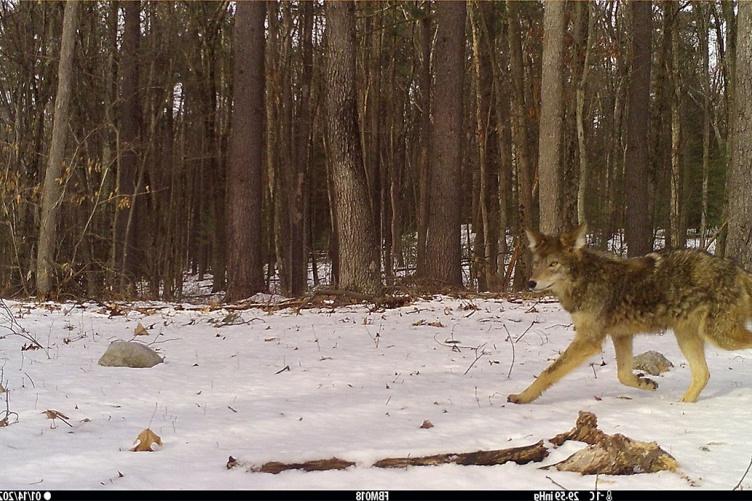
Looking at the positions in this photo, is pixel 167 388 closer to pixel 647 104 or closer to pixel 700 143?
pixel 647 104

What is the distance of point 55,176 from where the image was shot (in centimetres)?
1491

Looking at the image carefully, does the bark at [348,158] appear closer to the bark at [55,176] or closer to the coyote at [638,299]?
the bark at [55,176]

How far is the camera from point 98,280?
19.0 meters

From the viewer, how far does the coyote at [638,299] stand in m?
5.28

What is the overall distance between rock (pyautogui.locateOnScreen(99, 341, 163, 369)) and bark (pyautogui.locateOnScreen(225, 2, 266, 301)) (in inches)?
320

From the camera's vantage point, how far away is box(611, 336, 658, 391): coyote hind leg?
576 cm

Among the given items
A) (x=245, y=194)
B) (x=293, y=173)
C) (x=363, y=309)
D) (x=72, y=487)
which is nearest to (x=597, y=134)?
(x=293, y=173)

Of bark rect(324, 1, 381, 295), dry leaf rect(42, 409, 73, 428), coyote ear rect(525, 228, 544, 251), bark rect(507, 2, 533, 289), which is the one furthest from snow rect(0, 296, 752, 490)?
bark rect(507, 2, 533, 289)

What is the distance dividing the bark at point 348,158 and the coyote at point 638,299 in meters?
6.87

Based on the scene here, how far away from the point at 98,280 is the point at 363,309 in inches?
448

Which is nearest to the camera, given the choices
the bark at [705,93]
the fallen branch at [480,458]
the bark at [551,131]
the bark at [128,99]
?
the fallen branch at [480,458]

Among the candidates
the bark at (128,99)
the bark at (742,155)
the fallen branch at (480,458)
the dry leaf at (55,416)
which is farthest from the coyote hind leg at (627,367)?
the bark at (128,99)

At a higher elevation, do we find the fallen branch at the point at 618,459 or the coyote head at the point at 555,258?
the coyote head at the point at 555,258

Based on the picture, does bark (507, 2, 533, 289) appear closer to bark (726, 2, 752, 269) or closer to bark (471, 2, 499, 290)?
bark (471, 2, 499, 290)
